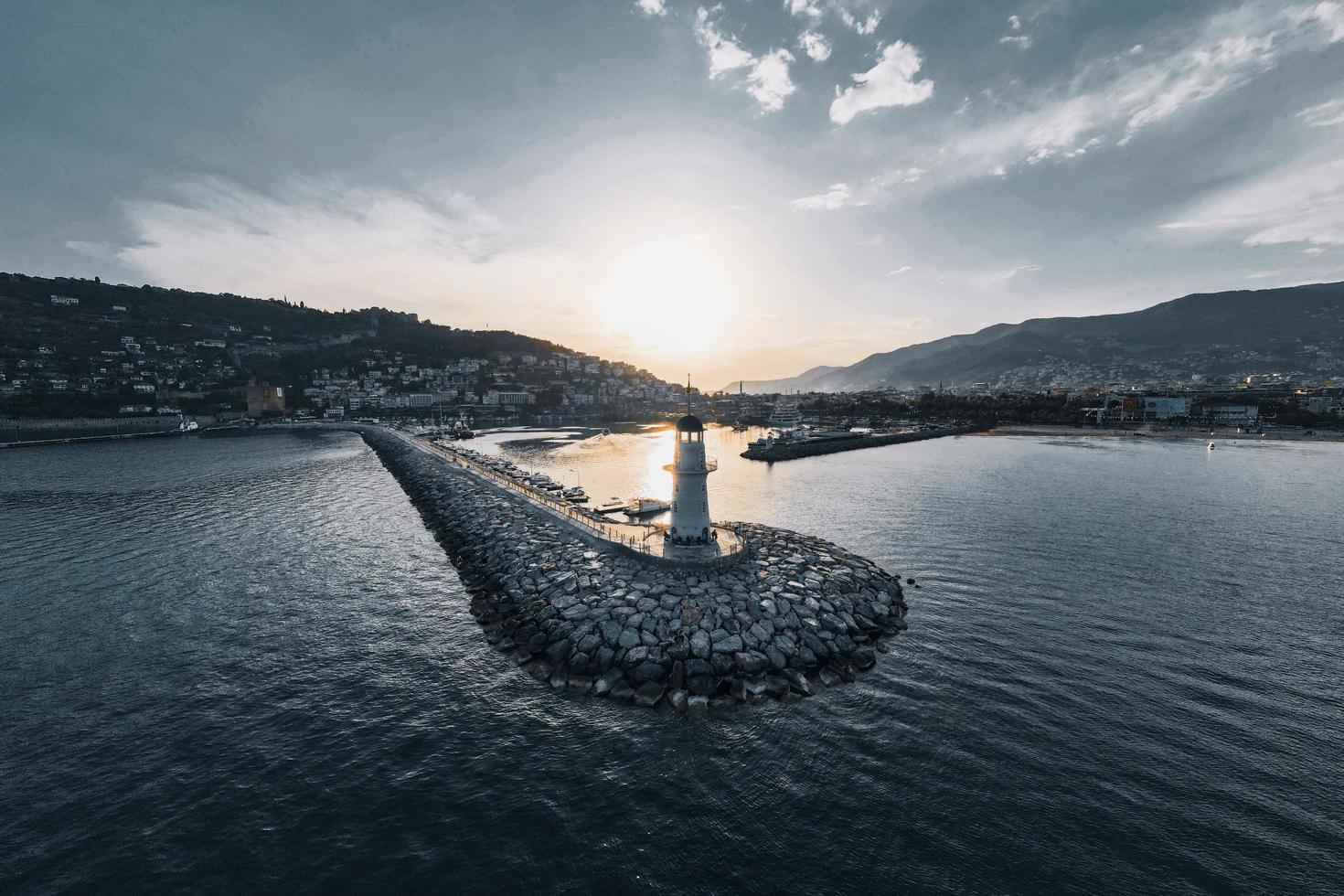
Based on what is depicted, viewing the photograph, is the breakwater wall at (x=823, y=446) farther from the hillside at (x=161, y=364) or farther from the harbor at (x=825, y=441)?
the hillside at (x=161, y=364)

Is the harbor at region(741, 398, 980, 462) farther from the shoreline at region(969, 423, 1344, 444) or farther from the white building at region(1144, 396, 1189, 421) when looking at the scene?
the white building at region(1144, 396, 1189, 421)

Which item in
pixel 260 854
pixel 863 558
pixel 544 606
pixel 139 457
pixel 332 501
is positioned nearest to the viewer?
pixel 260 854

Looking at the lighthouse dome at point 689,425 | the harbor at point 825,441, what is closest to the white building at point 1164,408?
the harbor at point 825,441

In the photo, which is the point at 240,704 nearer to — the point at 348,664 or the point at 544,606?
the point at 348,664

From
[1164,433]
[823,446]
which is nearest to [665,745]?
[823,446]

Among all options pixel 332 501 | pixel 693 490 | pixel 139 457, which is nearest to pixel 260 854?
pixel 693 490

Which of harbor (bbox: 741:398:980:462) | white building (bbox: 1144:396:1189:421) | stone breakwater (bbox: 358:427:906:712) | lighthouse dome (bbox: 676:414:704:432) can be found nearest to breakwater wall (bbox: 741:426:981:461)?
harbor (bbox: 741:398:980:462)

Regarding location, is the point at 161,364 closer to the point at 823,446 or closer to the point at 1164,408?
the point at 823,446

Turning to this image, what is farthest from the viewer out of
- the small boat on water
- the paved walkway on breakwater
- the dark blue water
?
the small boat on water
